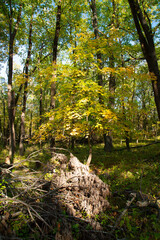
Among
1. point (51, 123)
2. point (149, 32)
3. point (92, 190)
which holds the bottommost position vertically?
point (92, 190)

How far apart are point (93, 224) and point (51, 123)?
11.1 feet

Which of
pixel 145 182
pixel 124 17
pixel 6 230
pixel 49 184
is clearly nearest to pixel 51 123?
pixel 49 184

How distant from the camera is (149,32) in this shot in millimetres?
5363

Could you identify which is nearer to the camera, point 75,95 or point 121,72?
point 121,72

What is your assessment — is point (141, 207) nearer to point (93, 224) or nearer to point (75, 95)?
point (93, 224)

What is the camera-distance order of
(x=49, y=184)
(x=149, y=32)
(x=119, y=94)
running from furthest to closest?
(x=149, y=32) < (x=119, y=94) < (x=49, y=184)

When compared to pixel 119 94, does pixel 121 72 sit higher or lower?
higher

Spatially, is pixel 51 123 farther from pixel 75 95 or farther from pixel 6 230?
pixel 6 230

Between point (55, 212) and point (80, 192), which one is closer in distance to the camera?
point (55, 212)

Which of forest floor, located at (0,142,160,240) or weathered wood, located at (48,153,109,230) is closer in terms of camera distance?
forest floor, located at (0,142,160,240)

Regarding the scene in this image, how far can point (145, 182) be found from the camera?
448cm

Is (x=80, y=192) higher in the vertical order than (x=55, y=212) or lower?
lower

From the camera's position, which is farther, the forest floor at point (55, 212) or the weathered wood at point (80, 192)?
the weathered wood at point (80, 192)

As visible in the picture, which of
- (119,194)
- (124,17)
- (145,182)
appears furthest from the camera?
(124,17)
